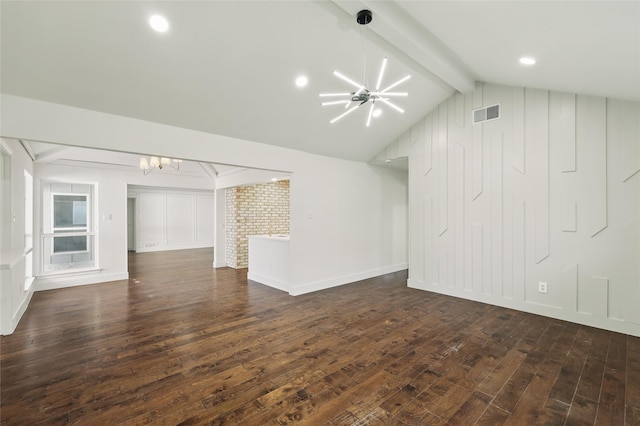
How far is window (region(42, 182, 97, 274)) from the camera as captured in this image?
5906mm

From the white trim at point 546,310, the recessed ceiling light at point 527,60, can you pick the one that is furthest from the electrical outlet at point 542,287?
the recessed ceiling light at point 527,60

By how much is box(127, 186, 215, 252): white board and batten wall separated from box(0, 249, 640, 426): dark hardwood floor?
260 inches

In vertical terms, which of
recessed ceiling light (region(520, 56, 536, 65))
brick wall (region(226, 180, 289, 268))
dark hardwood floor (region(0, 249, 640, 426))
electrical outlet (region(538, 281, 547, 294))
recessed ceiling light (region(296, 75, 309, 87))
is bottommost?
dark hardwood floor (region(0, 249, 640, 426))

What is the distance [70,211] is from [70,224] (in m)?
0.29

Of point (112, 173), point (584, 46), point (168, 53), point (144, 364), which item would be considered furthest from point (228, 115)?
point (112, 173)

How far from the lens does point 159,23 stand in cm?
241

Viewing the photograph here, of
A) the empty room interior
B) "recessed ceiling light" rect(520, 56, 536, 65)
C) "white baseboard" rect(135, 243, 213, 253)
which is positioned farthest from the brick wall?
"recessed ceiling light" rect(520, 56, 536, 65)

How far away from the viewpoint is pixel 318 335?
131 inches

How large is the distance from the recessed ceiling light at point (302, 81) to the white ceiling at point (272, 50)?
78mm

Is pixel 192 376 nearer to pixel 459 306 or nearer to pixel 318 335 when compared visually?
pixel 318 335

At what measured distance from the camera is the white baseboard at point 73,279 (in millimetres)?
Result: 5234

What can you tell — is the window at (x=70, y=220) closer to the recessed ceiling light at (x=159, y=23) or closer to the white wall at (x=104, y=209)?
the white wall at (x=104, y=209)

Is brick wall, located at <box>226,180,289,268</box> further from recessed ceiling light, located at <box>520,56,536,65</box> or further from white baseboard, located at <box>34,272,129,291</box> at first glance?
recessed ceiling light, located at <box>520,56,536,65</box>

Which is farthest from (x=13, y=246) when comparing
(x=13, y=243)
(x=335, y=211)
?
(x=335, y=211)
